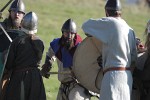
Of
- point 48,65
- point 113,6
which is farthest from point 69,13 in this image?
point 113,6

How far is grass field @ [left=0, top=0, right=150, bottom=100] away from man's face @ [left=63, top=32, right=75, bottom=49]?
912 centimetres

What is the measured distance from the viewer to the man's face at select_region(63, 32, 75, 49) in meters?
7.50

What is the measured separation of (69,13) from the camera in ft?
75.9

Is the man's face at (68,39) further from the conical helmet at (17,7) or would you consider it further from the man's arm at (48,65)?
the conical helmet at (17,7)

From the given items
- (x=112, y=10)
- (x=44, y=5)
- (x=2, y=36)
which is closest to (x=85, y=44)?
(x=112, y=10)

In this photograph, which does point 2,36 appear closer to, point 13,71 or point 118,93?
point 13,71

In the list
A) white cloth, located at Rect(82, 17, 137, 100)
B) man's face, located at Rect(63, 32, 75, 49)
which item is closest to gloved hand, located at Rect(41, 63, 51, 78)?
man's face, located at Rect(63, 32, 75, 49)

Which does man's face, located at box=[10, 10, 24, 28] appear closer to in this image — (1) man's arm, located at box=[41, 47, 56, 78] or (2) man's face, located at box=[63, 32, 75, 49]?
(1) man's arm, located at box=[41, 47, 56, 78]

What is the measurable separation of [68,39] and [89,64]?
2.64 feet

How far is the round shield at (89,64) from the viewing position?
6707 millimetres

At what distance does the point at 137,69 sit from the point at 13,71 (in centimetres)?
172

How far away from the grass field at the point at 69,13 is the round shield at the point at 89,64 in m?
9.73

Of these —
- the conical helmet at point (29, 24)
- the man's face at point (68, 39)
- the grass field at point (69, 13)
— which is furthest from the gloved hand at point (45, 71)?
the grass field at point (69, 13)

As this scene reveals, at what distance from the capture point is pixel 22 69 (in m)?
7.05
